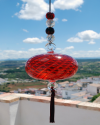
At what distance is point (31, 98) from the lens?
5.93ft

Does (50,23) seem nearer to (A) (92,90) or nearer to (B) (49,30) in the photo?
(B) (49,30)

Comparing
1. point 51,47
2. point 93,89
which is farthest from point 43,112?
point 93,89

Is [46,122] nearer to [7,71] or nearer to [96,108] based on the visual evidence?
[96,108]

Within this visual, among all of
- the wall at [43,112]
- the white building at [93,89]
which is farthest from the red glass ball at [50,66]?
the white building at [93,89]

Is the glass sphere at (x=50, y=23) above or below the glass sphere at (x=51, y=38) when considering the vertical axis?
above

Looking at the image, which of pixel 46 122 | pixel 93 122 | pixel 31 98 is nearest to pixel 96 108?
pixel 93 122

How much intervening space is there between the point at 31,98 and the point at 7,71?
1873cm

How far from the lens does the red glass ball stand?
0.50m

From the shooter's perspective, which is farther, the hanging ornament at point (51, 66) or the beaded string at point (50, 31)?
the beaded string at point (50, 31)

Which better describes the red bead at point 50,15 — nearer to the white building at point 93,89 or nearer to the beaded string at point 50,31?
the beaded string at point 50,31

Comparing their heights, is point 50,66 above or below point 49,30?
below

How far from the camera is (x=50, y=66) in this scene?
0.50m

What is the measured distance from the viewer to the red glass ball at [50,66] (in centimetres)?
50

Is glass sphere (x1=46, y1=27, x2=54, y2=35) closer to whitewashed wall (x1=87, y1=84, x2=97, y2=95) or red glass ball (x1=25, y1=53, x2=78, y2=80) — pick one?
red glass ball (x1=25, y1=53, x2=78, y2=80)
